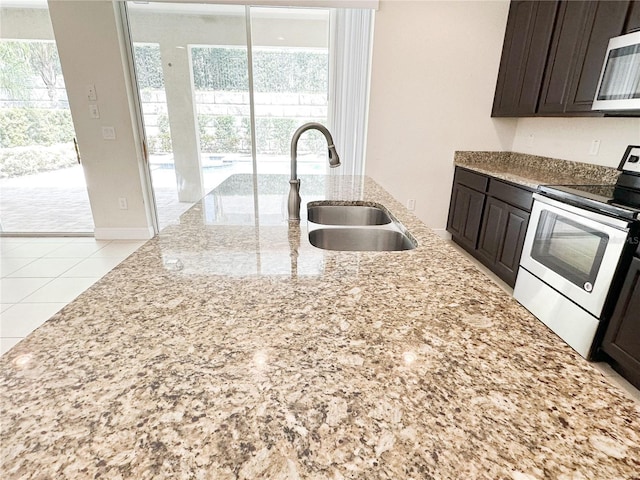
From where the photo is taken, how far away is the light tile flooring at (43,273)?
2314 millimetres

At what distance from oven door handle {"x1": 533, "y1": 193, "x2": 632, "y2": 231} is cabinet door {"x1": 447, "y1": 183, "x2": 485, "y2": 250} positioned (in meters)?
0.96

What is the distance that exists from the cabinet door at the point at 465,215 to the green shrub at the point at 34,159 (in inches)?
166

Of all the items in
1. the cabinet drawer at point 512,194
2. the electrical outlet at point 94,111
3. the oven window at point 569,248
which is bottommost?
the oven window at point 569,248

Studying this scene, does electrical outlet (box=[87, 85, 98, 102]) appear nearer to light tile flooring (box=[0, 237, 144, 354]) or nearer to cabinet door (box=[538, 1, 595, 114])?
light tile flooring (box=[0, 237, 144, 354])

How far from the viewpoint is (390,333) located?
67 cm

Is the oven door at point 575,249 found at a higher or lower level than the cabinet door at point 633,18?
lower


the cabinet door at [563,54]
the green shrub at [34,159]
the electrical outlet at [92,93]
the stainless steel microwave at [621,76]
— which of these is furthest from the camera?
the green shrub at [34,159]

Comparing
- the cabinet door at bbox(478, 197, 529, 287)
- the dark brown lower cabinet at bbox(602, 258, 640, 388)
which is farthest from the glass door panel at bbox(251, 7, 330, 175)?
the dark brown lower cabinet at bbox(602, 258, 640, 388)

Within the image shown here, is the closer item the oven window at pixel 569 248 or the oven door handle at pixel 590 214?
the oven door handle at pixel 590 214

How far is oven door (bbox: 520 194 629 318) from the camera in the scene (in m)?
1.74

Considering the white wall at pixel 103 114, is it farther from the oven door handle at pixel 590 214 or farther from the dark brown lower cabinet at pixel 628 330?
the dark brown lower cabinet at pixel 628 330

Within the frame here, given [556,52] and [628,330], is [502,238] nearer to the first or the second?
[628,330]

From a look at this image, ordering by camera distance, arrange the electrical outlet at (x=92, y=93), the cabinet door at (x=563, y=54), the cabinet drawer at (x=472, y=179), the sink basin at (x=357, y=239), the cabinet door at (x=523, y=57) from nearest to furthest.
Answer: the sink basin at (x=357, y=239) < the cabinet door at (x=563, y=54) < the cabinet door at (x=523, y=57) < the cabinet drawer at (x=472, y=179) < the electrical outlet at (x=92, y=93)

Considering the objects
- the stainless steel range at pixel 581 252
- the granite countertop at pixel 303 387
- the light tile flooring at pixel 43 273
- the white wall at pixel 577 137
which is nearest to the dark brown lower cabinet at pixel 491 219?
the stainless steel range at pixel 581 252
